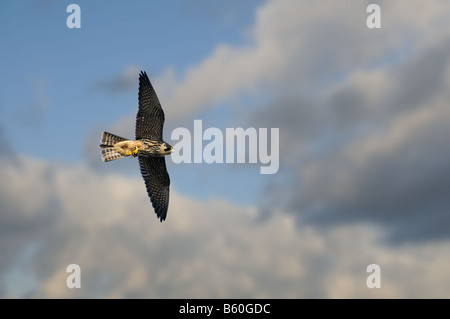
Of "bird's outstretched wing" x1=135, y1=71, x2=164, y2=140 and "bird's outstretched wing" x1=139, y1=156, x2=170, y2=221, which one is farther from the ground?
"bird's outstretched wing" x1=135, y1=71, x2=164, y2=140

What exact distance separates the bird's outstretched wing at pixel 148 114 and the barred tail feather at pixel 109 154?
139cm

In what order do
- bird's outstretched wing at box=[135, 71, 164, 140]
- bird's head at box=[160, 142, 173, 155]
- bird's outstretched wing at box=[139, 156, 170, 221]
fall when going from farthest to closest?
bird's outstretched wing at box=[139, 156, 170, 221], bird's outstretched wing at box=[135, 71, 164, 140], bird's head at box=[160, 142, 173, 155]

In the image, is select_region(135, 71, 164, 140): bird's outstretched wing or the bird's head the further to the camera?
select_region(135, 71, 164, 140): bird's outstretched wing

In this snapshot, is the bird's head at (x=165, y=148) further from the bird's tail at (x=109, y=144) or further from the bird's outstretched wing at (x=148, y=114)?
the bird's tail at (x=109, y=144)

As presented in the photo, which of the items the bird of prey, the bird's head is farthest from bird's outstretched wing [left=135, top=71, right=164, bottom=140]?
the bird's head

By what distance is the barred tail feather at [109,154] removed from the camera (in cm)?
2966

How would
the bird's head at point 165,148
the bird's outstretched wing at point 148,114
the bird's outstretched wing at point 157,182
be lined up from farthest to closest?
the bird's outstretched wing at point 157,182
the bird's outstretched wing at point 148,114
the bird's head at point 165,148

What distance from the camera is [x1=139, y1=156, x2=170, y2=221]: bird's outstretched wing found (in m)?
31.1

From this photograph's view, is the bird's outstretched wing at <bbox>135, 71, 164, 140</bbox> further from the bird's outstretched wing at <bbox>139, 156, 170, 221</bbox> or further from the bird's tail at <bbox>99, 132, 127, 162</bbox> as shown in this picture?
the bird's outstretched wing at <bbox>139, 156, 170, 221</bbox>

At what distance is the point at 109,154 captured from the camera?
29.8 m

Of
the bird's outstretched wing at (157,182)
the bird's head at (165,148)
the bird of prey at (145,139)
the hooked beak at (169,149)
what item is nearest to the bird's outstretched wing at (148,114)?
the bird of prey at (145,139)

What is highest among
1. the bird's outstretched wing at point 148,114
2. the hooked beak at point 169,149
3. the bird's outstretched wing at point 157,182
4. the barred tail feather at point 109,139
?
the bird's outstretched wing at point 148,114
